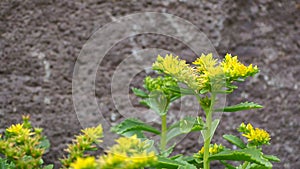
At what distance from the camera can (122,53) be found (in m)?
1.57

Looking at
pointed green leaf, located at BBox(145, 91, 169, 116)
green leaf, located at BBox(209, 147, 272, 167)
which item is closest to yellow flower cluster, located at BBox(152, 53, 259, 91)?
green leaf, located at BBox(209, 147, 272, 167)

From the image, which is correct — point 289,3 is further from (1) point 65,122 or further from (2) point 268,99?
(1) point 65,122

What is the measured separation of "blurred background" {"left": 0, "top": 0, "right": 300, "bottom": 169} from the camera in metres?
1.49

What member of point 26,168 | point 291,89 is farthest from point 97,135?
point 291,89

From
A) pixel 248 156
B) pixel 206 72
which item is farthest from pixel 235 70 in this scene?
pixel 248 156

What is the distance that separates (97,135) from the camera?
713mm

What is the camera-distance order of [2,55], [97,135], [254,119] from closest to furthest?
[97,135], [2,55], [254,119]

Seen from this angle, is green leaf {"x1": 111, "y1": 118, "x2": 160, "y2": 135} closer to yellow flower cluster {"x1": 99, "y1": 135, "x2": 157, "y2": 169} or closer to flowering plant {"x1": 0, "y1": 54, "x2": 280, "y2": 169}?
flowering plant {"x1": 0, "y1": 54, "x2": 280, "y2": 169}

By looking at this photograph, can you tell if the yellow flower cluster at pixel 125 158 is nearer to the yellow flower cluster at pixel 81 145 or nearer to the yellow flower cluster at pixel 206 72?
the yellow flower cluster at pixel 81 145

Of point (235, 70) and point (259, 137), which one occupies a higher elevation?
point (235, 70)

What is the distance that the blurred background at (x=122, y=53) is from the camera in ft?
4.88

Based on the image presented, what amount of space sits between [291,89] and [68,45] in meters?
0.87

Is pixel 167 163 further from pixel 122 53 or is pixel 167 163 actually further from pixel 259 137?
pixel 122 53

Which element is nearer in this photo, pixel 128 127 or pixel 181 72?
pixel 181 72
